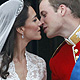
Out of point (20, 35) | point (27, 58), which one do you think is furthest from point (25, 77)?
point (20, 35)

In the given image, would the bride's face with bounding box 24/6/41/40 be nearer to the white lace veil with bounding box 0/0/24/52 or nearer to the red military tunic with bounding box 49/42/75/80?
the white lace veil with bounding box 0/0/24/52

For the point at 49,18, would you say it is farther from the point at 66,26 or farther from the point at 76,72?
the point at 76,72

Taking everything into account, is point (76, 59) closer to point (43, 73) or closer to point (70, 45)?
point (70, 45)

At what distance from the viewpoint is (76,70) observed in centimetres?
192

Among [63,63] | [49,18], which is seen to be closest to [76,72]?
[63,63]

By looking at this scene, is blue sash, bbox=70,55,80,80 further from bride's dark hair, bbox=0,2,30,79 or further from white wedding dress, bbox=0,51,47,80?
bride's dark hair, bbox=0,2,30,79

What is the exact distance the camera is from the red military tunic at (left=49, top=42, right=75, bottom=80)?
1.99m

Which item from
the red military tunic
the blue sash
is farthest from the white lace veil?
the blue sash

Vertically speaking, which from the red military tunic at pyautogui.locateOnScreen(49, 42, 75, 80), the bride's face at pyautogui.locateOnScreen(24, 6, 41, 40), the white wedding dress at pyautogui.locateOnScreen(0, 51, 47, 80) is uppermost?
the bride's face at pyautogui.locateOnScreen(24, 6, 41, 40)

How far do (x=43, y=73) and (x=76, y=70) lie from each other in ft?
1.32

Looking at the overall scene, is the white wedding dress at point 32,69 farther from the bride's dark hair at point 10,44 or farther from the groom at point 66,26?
the groom at point 66,26

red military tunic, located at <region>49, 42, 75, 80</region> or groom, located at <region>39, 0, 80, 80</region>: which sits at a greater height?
groom, located at <region>39, 0, 80, 80</region>

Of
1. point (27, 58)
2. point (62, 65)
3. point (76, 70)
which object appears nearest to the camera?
point (76, 70)

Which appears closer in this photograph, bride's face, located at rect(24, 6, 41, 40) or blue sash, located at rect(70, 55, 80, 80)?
blue sash, located at rect(70, 55, 80, 80)
